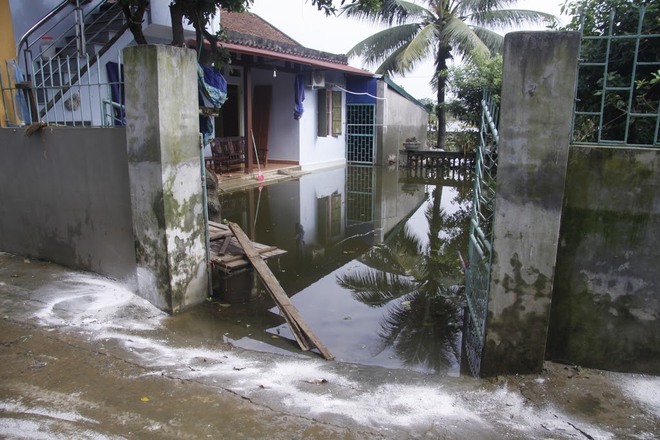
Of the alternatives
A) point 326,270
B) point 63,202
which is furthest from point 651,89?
point 63,202

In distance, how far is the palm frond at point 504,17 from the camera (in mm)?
18328

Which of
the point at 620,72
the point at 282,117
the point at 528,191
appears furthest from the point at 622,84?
the point at 282,117

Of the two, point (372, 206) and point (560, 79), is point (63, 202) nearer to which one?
point (560, 79)

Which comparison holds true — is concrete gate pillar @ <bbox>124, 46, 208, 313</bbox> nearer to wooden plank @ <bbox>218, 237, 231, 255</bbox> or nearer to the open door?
wooden plank @ <bbox>218, 237, 231, 255</bbox>

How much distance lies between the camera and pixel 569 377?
345 centimetres

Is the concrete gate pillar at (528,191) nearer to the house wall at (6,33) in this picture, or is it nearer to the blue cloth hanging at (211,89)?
the blue cloth hanging at (211,89)

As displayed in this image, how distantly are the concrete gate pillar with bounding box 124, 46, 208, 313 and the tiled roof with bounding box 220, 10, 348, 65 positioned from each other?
6250 millimetres

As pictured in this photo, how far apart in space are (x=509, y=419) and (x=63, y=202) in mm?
5233

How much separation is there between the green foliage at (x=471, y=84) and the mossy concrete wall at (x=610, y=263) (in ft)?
37.1

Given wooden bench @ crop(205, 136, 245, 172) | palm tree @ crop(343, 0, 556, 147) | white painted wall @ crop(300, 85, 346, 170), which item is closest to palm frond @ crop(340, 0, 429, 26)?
palm tree @ crop(343, 0, 556, 147)

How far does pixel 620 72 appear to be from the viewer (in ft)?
12.4

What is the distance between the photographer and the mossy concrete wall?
10.8 ft

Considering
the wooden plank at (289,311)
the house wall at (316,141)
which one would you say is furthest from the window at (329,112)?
the wooden plank at (289,311)

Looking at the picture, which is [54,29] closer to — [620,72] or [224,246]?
[224,246]
